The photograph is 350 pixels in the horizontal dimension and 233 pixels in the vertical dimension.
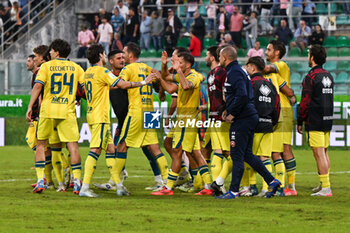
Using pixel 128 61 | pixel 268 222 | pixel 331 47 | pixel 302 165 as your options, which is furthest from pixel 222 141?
pixel 331 47

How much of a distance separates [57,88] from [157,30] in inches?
622

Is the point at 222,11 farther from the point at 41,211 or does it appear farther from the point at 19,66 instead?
the point at 41,211

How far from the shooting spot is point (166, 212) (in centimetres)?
959

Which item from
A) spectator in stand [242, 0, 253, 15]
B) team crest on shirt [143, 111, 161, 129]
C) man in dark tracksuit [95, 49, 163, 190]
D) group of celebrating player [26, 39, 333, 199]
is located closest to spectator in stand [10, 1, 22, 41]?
spectator in stand [242, 0, 253, 15]

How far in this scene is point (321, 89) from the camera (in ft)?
38.2

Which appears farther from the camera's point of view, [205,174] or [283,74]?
[283,74]

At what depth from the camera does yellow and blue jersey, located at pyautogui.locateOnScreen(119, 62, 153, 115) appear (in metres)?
11.7

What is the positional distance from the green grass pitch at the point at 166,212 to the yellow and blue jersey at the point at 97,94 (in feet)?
3.88

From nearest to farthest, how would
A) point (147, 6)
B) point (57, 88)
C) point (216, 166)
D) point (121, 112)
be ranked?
point (57, 88) → point (216, 166) → point (121, 112) → point (147, 6)

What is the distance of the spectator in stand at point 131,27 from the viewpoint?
2712cm

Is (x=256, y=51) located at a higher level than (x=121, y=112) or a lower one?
higher

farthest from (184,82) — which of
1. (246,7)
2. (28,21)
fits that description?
(28,21)

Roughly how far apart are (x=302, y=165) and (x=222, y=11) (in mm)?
9948

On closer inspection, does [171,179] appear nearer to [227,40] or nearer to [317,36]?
[227,40]
